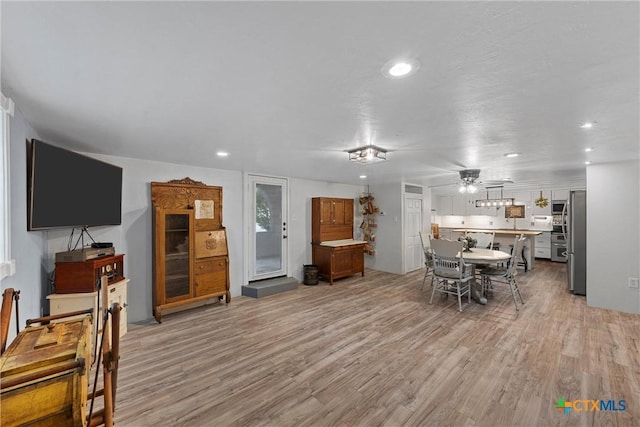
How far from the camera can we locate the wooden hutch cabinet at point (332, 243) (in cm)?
557

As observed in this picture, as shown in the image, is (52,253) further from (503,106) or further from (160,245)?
(503,106)

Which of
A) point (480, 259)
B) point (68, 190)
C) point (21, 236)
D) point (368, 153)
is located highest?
point (368, 153)

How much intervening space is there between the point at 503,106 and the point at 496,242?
19.3ft

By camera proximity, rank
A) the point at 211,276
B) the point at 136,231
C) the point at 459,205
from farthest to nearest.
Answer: the point at 459,205 → the point at 211,276 → the point at 136,231

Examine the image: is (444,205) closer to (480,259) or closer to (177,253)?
(480,259)

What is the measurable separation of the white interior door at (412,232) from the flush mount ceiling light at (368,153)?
11.8 feet

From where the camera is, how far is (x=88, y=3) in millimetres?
928

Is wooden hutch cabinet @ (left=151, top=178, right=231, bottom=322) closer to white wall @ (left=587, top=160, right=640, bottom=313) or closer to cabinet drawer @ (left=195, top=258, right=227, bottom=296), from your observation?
cabinet drawer @ (left=195, top=258, right=227, bottom=296)

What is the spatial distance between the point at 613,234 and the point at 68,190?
21.9 feet

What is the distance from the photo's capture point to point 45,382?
0.90 metres

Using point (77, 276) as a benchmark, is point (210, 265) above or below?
below

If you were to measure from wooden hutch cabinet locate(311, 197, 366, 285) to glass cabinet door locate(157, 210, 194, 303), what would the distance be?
8.61ft

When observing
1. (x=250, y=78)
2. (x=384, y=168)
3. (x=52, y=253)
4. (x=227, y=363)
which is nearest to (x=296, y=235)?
(x=384, y=168)

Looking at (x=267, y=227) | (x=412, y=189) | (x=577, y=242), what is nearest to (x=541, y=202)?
(x=577, y=242)
